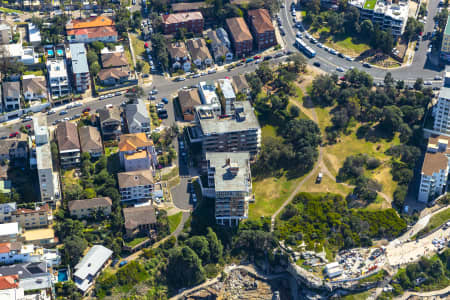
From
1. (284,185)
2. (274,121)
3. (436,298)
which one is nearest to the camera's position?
(436,298)

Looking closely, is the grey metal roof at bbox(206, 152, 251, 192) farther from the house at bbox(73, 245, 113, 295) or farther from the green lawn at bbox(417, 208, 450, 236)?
the green lawn at bbox(417, 208, 450, 236)

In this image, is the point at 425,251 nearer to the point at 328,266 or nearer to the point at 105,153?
the point at 328,266

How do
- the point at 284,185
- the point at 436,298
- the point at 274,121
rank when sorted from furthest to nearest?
the point at 274,121
the point at 284,185
the point at 436,298

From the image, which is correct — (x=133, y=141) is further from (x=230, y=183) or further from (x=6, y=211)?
(x=6, y=211)

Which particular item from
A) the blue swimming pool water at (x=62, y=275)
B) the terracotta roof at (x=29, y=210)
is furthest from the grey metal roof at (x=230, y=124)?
A: the blue swimming pool water at (x=62, y=275)

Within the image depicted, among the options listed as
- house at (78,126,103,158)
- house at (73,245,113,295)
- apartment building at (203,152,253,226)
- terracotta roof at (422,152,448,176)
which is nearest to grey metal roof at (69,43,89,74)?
house at (78,126,103,158)

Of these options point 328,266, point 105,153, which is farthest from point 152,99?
point 328,266
